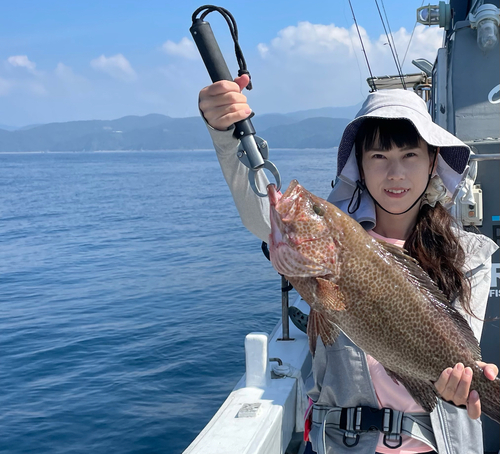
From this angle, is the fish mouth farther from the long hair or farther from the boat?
the boat

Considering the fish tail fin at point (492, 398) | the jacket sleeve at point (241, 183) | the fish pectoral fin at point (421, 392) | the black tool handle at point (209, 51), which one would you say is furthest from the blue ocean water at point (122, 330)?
Answer: the black tool handle at point (209, 51)

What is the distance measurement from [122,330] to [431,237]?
34.3 ft

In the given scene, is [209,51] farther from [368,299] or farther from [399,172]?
[368,299]

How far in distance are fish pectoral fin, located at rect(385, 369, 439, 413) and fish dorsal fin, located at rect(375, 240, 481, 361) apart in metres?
0.22

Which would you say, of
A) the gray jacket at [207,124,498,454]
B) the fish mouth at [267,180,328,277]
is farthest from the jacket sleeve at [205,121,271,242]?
the fish mouth at [267,180,328,277]

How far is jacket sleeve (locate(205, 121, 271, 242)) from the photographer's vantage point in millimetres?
2123

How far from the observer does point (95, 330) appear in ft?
38.7

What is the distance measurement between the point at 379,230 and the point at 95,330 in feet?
34.1

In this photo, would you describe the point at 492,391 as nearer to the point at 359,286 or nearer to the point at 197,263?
the point at 359,286

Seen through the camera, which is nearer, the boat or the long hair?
the long hair

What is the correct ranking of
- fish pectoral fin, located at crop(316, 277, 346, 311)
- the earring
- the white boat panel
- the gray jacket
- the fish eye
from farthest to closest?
the white boat panel < the earring < the gray jacket < the fish eye < fish pectoral fin, located at crop(316, 277, 346, 311)

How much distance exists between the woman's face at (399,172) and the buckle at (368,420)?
84 centimetres

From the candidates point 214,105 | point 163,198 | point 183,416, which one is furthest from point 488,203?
point 163,198

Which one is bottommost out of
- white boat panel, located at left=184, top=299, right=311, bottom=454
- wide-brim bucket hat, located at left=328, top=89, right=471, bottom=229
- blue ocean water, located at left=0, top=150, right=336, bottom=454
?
blue ocean water, located at left=0, top=150, right=336, bottom=454
